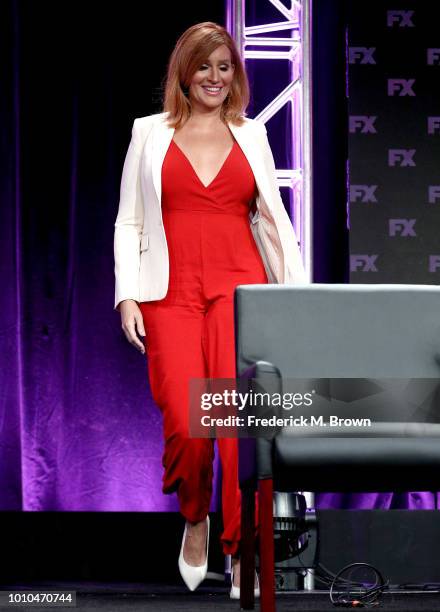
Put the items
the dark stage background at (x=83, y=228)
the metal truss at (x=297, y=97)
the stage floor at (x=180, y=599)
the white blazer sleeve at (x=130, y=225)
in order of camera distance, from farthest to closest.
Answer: the dark stage background at (x=83, y=228)
the metal truss at (x=297, y=97)
the white blazer sleeve at (x=130, y=225)
the stage floor at (x=180, y=599)

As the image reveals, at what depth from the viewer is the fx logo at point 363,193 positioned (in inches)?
171

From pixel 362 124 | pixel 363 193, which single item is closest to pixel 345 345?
pixel 363 193

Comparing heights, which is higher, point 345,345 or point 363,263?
point 363,263

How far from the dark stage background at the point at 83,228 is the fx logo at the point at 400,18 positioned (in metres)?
0.30

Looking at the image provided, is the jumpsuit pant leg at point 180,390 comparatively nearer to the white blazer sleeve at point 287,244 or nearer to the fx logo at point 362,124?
the white blazer sleeve at point 287,244

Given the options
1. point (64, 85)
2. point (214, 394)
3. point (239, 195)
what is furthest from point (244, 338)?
point (64, 85)

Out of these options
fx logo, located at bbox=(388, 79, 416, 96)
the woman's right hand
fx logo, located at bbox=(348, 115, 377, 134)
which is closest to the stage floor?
the woman's right hand

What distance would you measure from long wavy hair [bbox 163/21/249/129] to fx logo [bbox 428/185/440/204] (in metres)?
1.34

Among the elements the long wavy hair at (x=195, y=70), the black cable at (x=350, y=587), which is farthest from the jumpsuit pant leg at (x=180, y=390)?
the long wavy hair at (x=195, y=70)

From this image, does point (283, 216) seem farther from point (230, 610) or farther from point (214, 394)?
point (230, 610)

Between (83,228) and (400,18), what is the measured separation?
5.33 feet

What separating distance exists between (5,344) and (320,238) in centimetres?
144

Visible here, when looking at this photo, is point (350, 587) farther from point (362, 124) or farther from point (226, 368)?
point (362, 124)

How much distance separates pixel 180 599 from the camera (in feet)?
10.2
